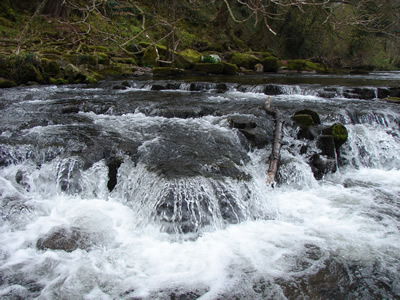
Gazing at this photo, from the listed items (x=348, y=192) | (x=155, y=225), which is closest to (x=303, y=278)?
(x=155, y=225)

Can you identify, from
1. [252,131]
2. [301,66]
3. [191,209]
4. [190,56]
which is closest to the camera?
[191,209]

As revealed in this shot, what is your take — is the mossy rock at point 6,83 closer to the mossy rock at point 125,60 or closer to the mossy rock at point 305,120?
the mossy rock at point 125,60

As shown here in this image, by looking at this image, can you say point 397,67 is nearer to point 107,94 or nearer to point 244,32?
point 244,32

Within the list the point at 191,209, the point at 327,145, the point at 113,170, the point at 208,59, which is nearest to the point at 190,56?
the point at 208,59

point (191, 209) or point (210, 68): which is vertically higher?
point (210, 68)

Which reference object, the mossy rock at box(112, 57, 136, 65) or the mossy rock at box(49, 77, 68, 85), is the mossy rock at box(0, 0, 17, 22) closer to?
the mossy rock at box(112, 57, 136, 65)

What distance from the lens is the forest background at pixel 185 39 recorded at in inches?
478

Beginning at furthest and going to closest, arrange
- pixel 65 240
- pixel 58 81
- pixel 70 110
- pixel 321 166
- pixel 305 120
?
pixel 58 81 → pixel 70 110 → pixel 305 120 → pixel 321 166 → pixel 65 240

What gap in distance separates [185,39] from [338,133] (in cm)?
1787

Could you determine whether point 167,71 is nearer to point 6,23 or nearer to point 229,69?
point 229,69

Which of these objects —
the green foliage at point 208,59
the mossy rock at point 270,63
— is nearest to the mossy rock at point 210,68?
the green foliage at point 208,59

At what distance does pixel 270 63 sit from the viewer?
61.6 feet

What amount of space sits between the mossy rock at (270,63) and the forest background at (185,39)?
59mm

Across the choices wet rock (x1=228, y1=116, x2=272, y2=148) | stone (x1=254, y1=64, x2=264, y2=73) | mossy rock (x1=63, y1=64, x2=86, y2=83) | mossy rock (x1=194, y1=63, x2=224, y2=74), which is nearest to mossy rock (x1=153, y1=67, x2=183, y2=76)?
mossy rock (x1=194, y1=63, x2=224, y2=74)
